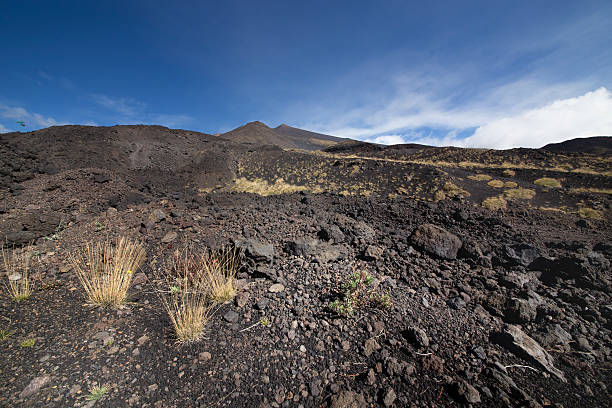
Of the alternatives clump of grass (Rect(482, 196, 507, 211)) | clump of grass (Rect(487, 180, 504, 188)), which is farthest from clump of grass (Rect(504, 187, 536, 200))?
clump of grass (Rect(482, 196, 507, 211))

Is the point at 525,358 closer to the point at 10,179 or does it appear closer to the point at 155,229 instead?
the point at 155,229

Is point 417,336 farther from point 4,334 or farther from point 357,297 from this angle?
point 4,334

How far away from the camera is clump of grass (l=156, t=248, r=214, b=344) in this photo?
255 centimetres

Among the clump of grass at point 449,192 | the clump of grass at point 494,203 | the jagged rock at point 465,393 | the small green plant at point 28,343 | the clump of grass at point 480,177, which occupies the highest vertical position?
the clump of grass at point 480,177

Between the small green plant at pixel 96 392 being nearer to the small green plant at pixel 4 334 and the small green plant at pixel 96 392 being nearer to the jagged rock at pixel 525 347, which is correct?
the small green plant at pixel 4 334

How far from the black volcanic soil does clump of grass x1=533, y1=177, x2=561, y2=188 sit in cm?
564

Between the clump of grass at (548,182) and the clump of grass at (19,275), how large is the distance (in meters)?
19.0

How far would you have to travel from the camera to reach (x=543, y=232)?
21.5 feet

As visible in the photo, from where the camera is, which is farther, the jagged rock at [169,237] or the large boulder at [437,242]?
the jagged rock at [169,237]

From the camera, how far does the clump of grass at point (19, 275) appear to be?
3.02 m

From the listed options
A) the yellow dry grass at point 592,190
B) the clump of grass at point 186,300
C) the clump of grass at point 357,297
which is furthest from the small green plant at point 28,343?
the yellow dry grass at point 592,190

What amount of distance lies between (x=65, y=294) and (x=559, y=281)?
8.20 metres

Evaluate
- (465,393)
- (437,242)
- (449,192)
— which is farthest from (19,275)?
(449,192)

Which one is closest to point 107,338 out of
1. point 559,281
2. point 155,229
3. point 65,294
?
point 65,294
